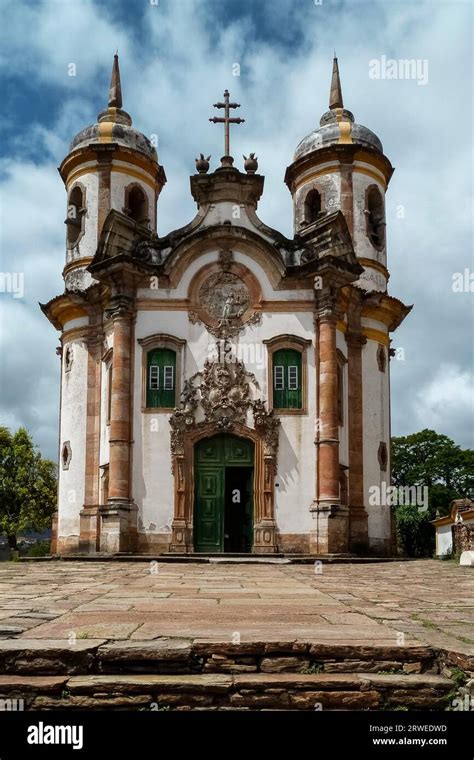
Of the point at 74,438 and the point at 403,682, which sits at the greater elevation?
the point at 74,438

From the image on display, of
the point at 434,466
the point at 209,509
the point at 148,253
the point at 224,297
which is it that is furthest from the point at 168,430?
the point at 434,466

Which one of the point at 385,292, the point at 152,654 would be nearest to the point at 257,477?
the point at 385,292

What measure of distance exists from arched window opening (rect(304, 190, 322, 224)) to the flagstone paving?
1997 cm

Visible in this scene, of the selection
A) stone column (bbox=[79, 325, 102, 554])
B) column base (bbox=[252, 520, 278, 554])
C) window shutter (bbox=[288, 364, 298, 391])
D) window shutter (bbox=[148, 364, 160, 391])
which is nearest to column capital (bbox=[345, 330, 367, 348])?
window shutter (bbox=[288, 364, 298, 391])

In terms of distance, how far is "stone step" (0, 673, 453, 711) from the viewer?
4.36 metres

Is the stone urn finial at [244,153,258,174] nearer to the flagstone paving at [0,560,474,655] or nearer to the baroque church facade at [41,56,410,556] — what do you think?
the baroque church facade at [41,56,410,556]

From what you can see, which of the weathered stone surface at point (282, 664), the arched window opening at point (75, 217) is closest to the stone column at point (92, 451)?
the arched window opening at point (75, 217)

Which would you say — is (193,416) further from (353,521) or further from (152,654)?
(152,654)

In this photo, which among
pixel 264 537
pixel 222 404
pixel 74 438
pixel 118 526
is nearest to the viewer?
pixel 118 526

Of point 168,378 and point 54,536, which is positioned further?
point 54,536

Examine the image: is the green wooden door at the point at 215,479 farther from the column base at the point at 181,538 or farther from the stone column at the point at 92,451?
the stone column at the point at 92,451

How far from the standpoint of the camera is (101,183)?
2834 cm

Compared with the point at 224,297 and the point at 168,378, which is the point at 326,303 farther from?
the point at 168,378

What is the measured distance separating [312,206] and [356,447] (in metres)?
9.16
